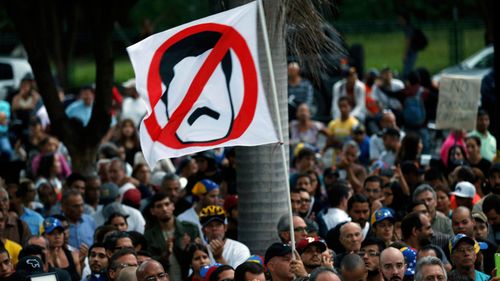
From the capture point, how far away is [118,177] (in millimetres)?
15234

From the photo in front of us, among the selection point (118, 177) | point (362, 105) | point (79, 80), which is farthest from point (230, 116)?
point (79, 80)

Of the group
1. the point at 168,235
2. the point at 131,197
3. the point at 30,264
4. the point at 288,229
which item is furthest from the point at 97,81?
the point at 30,264

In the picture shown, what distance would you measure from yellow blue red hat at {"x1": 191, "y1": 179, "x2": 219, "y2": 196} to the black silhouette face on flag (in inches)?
174

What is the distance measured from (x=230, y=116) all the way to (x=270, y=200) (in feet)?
8.55

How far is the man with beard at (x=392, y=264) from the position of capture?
32.0ft

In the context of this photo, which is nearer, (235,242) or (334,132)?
(235,242)

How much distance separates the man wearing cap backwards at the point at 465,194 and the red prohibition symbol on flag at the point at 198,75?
4.79m

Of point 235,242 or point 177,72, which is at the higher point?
point 177,72

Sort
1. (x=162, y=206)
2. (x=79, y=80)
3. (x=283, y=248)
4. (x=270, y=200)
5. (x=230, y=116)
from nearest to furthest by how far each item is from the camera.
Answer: (x=230, y=116)
(x=283, y=248)
(x=270, y=200)
(x=162, y=206)
(x=79, y=80)

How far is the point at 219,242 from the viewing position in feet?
37.0

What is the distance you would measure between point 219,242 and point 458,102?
17.3 feet

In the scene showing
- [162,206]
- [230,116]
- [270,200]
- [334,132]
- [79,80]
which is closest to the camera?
[230,116]

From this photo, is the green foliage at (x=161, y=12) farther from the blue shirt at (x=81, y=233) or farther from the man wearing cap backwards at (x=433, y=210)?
the man wearing cap backwards at (x=433, y=210)

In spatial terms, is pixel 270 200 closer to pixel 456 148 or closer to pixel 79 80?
pixel 456 148
